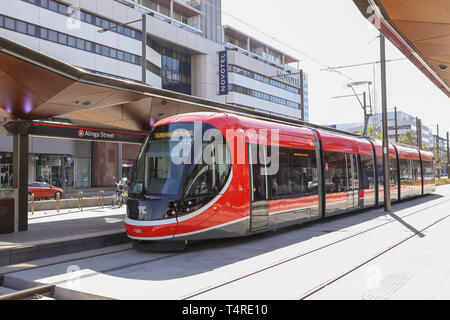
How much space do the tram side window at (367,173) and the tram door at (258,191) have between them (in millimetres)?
7383

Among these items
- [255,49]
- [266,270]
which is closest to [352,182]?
[266,270]

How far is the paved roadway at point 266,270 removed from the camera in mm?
5855

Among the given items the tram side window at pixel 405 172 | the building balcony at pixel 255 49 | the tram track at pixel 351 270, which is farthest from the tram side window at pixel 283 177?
the building balcony at pixel 255 49

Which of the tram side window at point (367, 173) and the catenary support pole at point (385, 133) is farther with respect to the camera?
the catenary support pole at point (385, 133)

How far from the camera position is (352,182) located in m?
15.4

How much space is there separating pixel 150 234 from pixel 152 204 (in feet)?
2.02

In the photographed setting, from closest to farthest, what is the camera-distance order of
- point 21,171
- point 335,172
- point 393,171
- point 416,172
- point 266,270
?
point 266,270 → point 21,171 → point 335,172 → point 393,171 → point 416,172

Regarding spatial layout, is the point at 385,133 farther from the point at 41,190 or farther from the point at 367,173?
the point at 41,190

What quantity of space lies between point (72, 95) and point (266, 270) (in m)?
6.48

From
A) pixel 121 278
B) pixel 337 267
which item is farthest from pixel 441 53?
pixel 121 278

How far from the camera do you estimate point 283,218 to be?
36.7 ft

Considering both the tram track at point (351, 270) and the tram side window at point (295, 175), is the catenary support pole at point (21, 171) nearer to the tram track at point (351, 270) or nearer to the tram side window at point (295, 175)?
the tram side window at point (295, 175)

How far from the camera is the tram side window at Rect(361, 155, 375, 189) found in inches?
654
